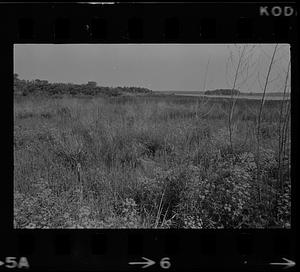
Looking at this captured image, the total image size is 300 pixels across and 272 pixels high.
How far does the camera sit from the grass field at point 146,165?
290 cm
